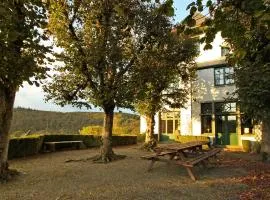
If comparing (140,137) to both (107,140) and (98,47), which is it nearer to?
(107,140)

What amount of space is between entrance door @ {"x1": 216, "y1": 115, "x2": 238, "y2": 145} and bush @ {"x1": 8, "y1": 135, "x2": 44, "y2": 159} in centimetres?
1615

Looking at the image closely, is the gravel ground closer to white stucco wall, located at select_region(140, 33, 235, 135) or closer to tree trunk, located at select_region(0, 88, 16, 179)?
tree trunk, located at select_region(0, 88, 16, 179)

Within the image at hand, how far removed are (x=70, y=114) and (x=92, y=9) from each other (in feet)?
130

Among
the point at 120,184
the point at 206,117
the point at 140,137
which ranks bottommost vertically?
the point at 120,184

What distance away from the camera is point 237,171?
1577 cm

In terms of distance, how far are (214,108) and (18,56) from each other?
81.9 ft

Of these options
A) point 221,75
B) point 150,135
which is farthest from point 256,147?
point 221,75

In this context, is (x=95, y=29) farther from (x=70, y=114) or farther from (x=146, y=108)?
(x=70, y=114)

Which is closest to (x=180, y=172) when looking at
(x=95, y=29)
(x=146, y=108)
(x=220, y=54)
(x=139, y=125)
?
(x=95, y=29)

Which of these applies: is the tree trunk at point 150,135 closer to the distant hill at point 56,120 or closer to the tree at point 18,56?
the tree at point 18,56

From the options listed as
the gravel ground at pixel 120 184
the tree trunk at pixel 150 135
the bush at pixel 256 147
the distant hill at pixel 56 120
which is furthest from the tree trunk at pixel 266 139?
the distant hill at pixel 56 120

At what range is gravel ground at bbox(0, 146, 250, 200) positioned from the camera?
10.4m

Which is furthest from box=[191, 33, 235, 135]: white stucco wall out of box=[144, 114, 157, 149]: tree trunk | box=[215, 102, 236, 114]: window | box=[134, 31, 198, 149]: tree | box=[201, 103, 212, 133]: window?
box=[144, 114, 157, 149]: tree trunk

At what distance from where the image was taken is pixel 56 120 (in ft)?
180
